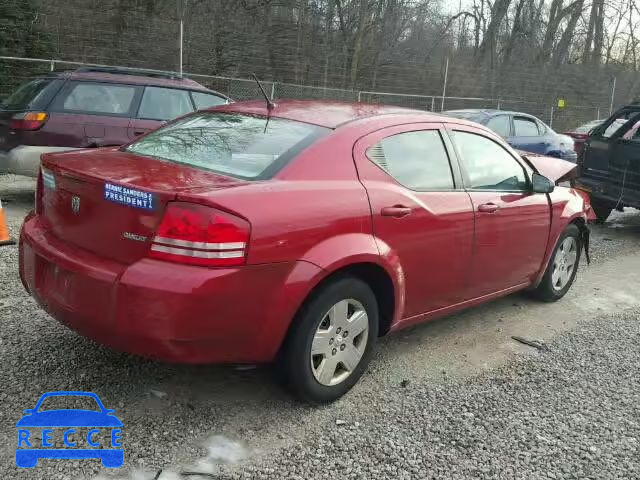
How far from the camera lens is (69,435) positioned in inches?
112

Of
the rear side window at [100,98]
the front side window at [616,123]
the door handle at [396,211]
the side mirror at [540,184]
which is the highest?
the front side window at [616,123]

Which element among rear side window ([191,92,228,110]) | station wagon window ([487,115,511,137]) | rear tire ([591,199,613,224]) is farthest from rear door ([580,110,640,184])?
rear side window ([191,92,228,110])

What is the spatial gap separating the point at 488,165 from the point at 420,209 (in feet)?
3.30

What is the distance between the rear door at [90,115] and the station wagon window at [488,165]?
476 centimetres

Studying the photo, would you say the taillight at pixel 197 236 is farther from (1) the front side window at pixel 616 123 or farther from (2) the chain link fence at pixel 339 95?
(2) the chain link fence at pixel 339 95

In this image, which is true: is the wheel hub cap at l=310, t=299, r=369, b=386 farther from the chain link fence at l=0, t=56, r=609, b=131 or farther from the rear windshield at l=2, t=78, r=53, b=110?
the chain link fence at l=0, t=56, r=609, b=131

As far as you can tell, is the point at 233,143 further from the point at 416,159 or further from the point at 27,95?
the point at 27,95

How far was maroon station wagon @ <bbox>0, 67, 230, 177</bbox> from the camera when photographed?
283 inches

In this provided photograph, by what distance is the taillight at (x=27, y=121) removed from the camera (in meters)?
7.19

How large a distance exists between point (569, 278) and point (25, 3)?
41.3ft

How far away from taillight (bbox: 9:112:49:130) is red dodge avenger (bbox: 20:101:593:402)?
Result: 13.1ft

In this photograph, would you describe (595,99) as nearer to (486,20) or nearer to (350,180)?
(486,20)

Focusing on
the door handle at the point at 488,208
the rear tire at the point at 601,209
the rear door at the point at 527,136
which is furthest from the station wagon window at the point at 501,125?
the door handle at the point at 488,208

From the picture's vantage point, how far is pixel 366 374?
3723 millimetres
